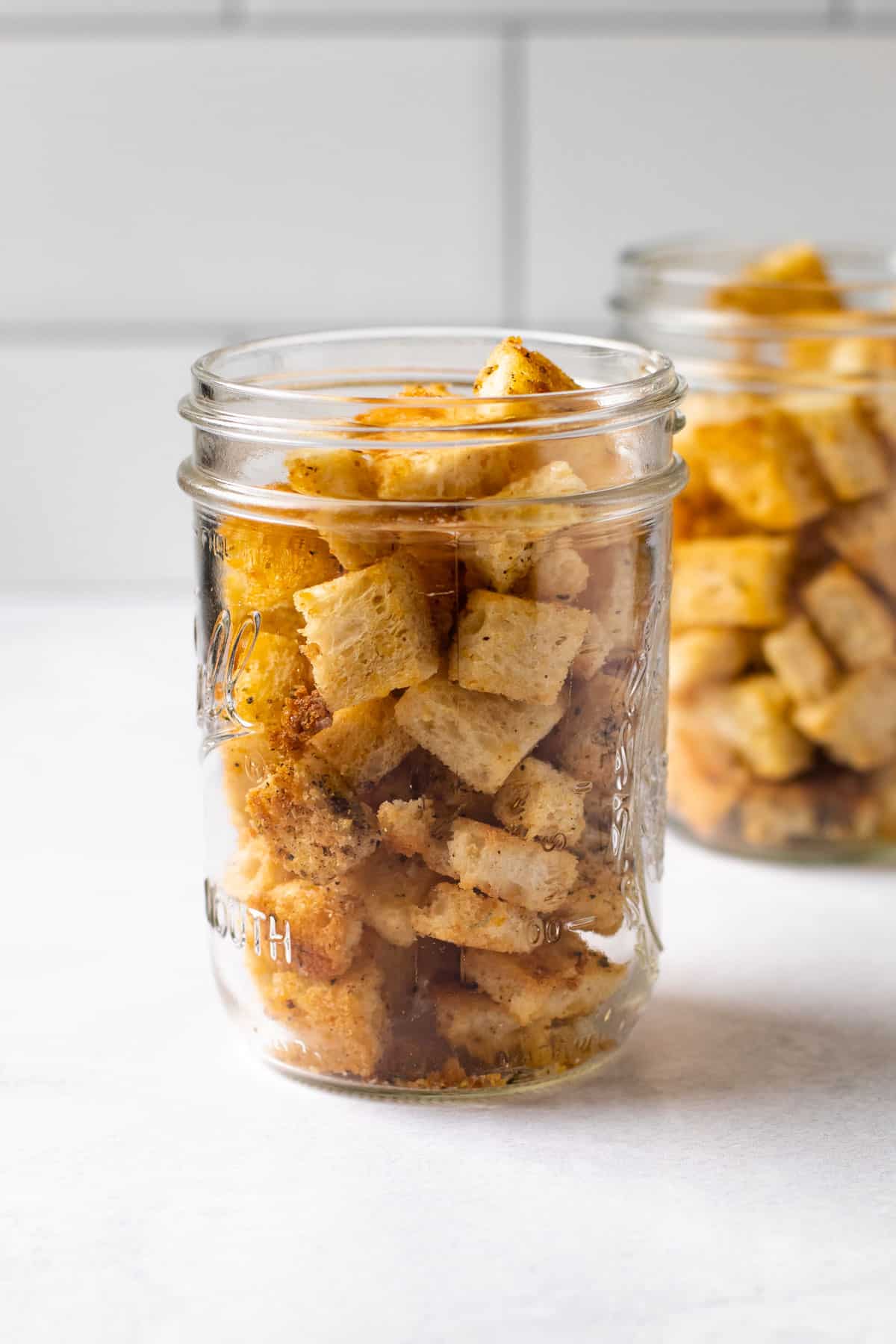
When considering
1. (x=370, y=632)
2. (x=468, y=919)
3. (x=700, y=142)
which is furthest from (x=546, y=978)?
(x=700, y=142)

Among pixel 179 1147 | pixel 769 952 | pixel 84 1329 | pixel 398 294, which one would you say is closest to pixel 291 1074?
pixel 179 1147

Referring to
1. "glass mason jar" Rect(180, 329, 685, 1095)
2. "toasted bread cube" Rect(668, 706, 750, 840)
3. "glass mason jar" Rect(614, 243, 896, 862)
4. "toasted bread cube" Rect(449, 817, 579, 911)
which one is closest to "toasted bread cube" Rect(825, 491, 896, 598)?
"glass mason jar" Rect(614, 243, 896, 862)

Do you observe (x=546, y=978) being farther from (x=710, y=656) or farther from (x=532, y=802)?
(x=710, y=656)

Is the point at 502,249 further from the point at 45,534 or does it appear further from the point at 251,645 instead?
the point at 251,645

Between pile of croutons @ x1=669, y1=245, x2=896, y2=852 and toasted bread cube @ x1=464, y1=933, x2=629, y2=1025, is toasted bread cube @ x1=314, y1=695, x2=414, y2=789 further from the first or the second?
pile of croutons @ x1=669, y1=245, x2=896, y2=852

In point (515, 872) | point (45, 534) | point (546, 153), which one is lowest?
point (45, 534)

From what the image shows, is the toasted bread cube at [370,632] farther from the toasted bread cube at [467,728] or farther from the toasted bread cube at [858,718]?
the toasted bread cube at [858,718]
